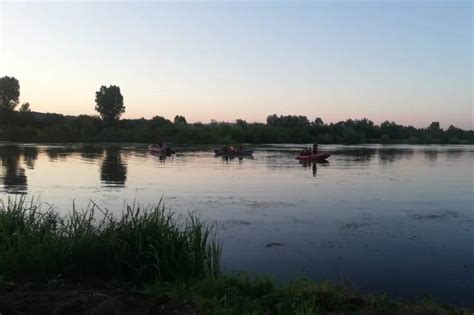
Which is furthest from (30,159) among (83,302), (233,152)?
(83,302)

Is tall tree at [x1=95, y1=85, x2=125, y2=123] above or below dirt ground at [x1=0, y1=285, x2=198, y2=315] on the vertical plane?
above

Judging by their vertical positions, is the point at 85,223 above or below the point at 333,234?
above

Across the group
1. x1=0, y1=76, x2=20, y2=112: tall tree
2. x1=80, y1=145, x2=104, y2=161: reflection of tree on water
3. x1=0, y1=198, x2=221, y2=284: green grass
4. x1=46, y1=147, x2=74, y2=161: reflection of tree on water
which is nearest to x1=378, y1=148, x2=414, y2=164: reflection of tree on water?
x1=80, y1=145, x2=104, y2=161: reflection of tree on water

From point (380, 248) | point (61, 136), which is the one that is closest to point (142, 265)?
point (380, 248)

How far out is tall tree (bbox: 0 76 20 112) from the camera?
120625mm

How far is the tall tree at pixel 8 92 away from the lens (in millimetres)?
120625

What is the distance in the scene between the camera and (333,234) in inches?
582

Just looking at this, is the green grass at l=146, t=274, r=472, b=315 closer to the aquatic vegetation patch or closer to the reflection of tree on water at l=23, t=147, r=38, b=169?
the aquatic vegetation patch

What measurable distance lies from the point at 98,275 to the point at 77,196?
45.4 feet

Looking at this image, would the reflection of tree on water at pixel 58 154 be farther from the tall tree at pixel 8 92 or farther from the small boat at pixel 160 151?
the tall tree at pixel 8 92

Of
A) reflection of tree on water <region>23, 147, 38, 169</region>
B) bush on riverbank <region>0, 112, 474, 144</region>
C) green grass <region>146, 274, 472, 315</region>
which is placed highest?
bush on riverbank <region>0, 112, 474, 144</region>

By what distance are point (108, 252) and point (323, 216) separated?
438 inches

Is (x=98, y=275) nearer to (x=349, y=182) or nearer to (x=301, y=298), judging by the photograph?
(x=301, y=298)

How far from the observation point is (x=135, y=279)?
8195mm
